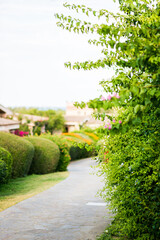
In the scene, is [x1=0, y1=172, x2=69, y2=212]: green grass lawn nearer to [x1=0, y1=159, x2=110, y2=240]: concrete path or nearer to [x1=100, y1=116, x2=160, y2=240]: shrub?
[x1=0, y1=159, x2=110, y2=240]: concrete path

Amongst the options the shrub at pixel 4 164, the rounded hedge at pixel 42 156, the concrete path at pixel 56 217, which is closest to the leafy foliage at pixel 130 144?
the concrete path at pixel 56 217

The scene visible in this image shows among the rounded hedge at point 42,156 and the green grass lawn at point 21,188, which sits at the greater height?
the rounded hedge at point 42,156

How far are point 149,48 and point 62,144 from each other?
15.9 meters

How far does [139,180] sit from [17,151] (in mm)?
8907

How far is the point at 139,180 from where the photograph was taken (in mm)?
5016

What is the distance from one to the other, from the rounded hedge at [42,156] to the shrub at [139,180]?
1065cm

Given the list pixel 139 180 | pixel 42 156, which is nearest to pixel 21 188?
pixel 42 156

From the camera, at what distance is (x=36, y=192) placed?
10.6 metres

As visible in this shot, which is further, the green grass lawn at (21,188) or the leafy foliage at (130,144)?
the green grass lawn at (21,188)

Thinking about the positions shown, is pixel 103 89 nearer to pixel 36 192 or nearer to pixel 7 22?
pixel 36 192

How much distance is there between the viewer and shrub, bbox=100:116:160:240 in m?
4.89

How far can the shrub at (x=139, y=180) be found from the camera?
4895 mm

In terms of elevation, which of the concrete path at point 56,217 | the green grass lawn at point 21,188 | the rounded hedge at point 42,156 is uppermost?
the rounded hedge at point 42,156

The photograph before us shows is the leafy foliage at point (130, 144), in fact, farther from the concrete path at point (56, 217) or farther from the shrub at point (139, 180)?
the concrete path at point (56, 217)
